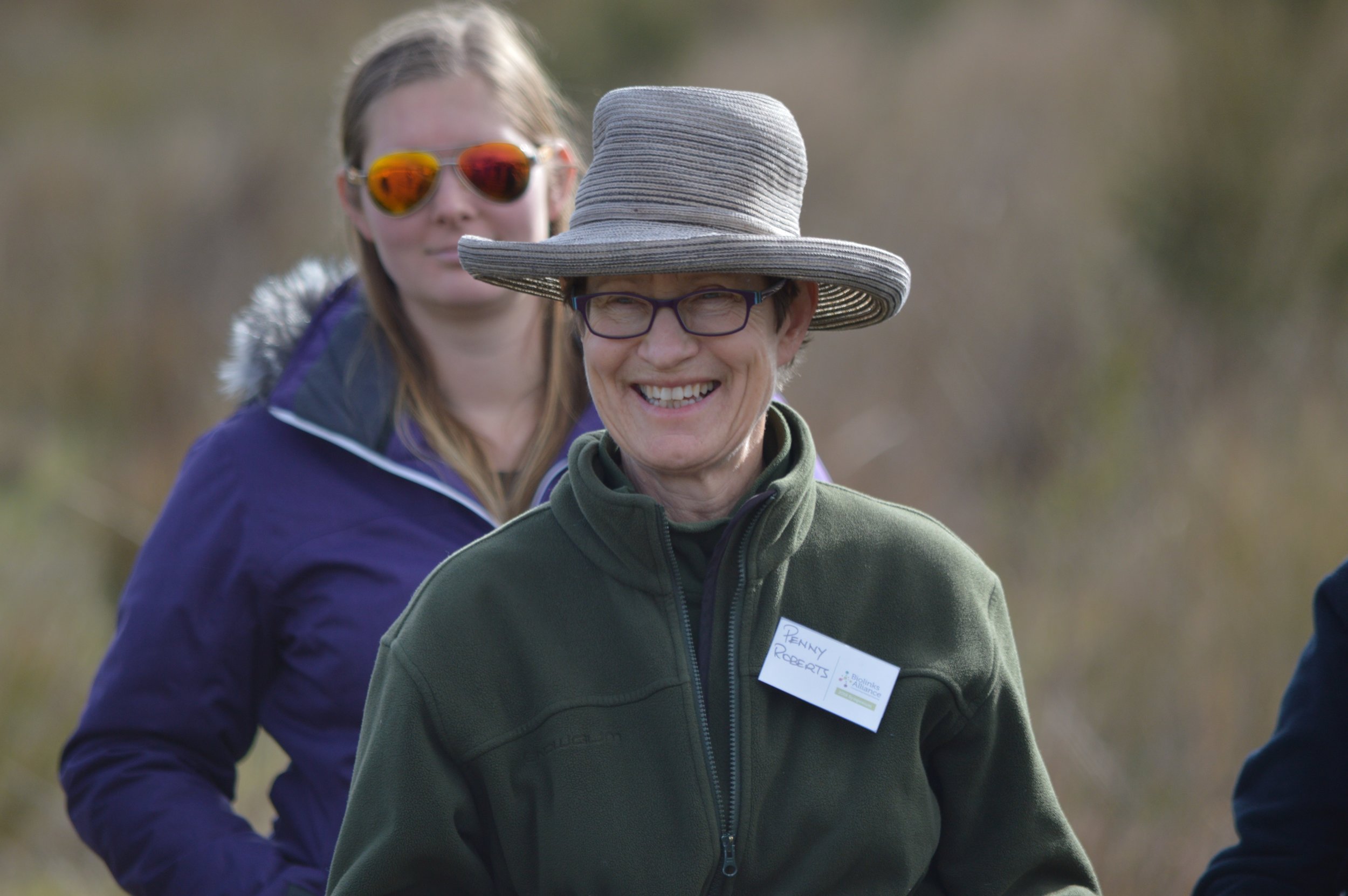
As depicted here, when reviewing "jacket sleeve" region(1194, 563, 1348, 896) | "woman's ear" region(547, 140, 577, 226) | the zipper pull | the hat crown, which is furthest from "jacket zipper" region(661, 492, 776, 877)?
"woman's ear" region(547, 140, 577, 226)

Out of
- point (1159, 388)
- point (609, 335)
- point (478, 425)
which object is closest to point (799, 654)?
point (609, 335)

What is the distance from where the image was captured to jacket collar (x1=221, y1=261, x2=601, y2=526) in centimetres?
258

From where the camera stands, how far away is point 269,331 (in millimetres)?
2744

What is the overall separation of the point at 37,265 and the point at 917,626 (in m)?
9.49

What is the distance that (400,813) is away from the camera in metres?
1.75

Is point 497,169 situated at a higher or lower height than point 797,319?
higher

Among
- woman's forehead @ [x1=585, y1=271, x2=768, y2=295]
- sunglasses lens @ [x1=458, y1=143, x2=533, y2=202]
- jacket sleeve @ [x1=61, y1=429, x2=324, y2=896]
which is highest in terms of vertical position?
sunglasses lens @ [x1=458, y1=143, x2=533, y2=202]

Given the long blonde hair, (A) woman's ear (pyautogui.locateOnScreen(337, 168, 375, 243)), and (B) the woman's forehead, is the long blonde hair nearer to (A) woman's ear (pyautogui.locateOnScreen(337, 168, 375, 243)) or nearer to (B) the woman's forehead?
(A) woman's ear (pyautogui.locateOnScreen(337, 168, 375, 243))

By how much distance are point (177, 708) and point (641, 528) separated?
1130mm

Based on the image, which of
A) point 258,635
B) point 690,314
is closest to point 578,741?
point 690,314

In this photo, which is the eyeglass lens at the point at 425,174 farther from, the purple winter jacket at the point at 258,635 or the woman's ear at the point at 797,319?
the woman's ear at the point at 797,319

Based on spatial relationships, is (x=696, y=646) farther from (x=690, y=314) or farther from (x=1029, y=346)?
(x=1029, y=346)

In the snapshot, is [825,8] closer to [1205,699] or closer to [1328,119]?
[1328,119]

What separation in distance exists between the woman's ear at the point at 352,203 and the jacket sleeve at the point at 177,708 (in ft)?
2.04
